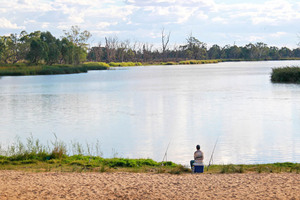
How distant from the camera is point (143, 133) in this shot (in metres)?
16.1

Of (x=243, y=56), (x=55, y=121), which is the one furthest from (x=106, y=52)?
(x=55, y=121)

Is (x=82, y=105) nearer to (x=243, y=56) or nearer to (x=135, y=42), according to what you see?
(x=135, y=42)

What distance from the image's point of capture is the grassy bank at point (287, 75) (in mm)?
39331

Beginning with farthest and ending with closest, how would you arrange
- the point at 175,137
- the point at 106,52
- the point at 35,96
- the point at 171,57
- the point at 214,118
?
the point at 171,57 → the point at 106,52 → the point at 35,96 → the point at 214,118 → the point at 175,137

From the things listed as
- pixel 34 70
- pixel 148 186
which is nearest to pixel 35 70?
pixel 34 70

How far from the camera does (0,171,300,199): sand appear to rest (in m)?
6.96

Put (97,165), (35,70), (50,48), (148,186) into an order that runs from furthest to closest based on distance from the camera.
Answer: (50,48) → (35,70) → (97,165) → (148,186)

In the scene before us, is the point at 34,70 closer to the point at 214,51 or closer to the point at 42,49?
the point at 42,49

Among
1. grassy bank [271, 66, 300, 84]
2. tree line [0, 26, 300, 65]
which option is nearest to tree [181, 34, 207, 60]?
tree line [0, 26, 300, 65]

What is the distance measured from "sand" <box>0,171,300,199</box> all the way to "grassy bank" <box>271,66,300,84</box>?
32748 millimetres

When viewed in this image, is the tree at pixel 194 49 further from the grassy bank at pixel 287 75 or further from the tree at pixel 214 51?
the grassy bank at pixel 287 75

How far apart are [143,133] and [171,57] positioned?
12423 centimetres

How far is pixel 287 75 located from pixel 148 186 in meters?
35.2

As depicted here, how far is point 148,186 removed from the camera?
7.50 meters
